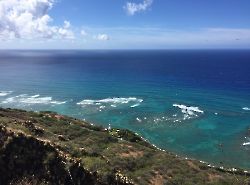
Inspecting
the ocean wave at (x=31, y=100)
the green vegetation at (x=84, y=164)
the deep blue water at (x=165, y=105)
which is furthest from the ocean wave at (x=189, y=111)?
the green vegetation at (x=84, y=164)

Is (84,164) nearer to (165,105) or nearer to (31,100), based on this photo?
(165,105)

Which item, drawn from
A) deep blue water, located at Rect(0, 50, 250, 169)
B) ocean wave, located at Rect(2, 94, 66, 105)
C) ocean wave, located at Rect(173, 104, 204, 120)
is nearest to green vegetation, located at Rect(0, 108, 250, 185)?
deep blue water, located at Rect(0, 50, 250, 169)

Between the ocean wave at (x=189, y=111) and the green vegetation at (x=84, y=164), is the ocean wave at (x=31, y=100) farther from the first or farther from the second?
Answer: the green vegetation at (x=84, y=164)

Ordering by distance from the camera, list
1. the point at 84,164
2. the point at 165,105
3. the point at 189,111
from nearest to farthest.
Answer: the point at 84,164 < the point at 189,111 < the point at 165,105

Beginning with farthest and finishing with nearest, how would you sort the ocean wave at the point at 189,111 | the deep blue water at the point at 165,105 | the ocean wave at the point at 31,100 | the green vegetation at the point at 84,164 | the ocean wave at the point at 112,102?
the ocean wave at the point at 31,100
the ocean wave at the point at 112,102
the ocean wave at the point at 189,111
the deep blue water at the point at 165,105
the green vegetation at the point at 84,164

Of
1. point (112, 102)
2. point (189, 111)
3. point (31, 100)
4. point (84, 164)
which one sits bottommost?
point (31, 100)

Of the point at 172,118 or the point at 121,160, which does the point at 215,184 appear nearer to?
the point at 121,160

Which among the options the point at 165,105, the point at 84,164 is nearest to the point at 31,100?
the point at 165,105
